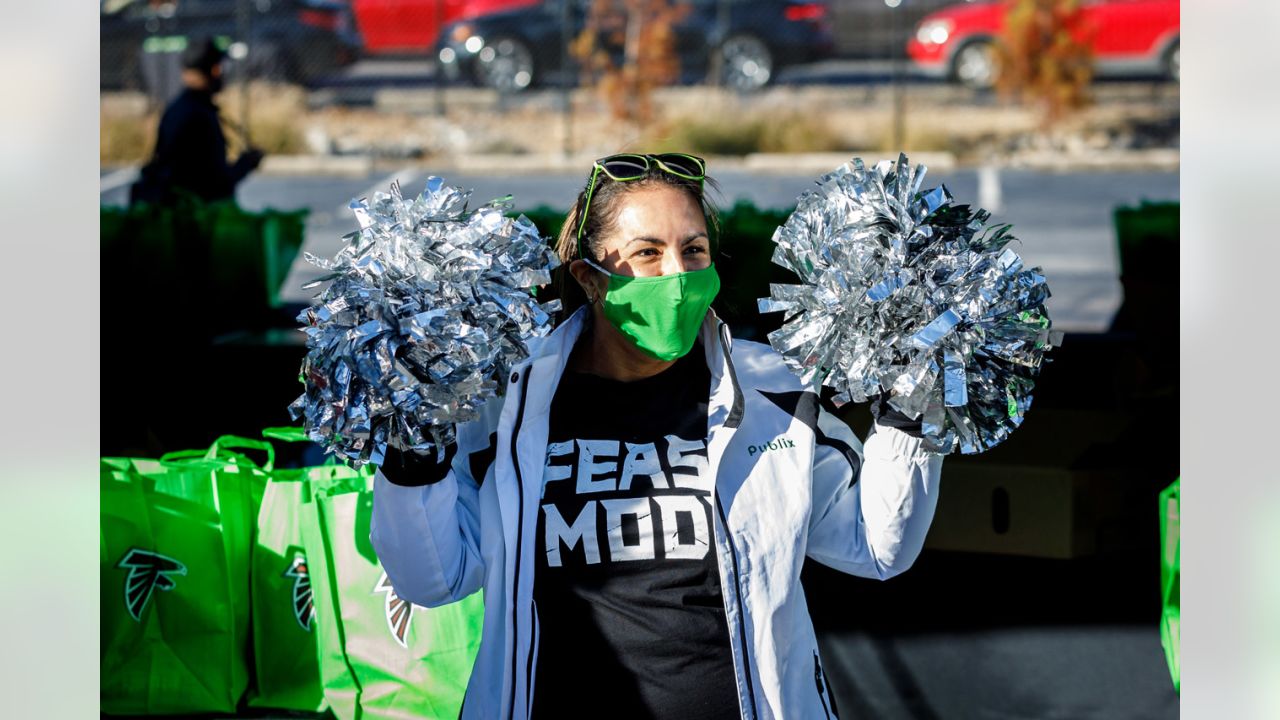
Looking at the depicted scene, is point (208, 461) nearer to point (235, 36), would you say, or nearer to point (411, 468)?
point (411, 468)

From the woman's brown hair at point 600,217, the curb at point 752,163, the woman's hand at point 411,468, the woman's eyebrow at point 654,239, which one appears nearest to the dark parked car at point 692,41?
the curb at point 752,163

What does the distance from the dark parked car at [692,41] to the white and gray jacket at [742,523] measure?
37.6ft

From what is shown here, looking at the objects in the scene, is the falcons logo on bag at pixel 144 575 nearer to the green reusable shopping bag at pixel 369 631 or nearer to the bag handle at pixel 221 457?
the bag handle at pixel 221 457

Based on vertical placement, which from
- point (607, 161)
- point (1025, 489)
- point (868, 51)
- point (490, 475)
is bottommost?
point (1025, 489)

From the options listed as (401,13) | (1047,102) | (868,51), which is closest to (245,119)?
(401,13)

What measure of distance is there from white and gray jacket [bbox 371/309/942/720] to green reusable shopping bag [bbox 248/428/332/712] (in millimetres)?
1510

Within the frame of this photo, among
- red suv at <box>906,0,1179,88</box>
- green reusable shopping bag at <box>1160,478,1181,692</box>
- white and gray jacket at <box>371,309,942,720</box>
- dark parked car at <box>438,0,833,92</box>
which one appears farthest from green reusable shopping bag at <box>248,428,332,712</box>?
red suv at <box>906,0,1179,88</box>

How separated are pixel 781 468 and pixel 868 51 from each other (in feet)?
38.2

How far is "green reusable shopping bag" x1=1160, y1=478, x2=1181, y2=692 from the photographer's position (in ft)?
10.9

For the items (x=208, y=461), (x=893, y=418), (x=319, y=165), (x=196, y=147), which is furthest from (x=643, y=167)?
(x=319, y=165)

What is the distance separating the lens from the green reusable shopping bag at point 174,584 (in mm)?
3377

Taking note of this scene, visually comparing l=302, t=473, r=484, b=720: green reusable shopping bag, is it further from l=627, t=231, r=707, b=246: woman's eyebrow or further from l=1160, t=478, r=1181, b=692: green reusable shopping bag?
l=1160, t=478, r=1181, b=692: green reusable shopping bag

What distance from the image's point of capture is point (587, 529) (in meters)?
1.91
